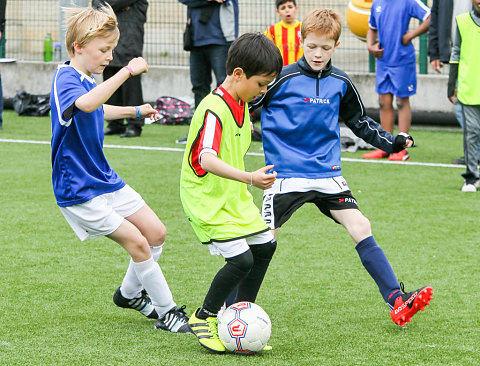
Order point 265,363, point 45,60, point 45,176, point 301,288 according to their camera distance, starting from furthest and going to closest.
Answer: point 45,60 → point 45,176 → point 301,288 → point 265,363

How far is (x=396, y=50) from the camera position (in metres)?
9.59

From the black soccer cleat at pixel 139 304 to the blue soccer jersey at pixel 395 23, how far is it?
578cm

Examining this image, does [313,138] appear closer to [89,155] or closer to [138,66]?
[138,66]

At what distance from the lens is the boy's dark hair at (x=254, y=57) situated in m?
3.96

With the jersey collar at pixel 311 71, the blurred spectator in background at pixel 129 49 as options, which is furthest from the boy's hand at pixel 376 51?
the jersey collar at pixel 311 71

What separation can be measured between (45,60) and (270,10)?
385cm

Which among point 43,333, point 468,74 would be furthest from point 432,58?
point 43,333

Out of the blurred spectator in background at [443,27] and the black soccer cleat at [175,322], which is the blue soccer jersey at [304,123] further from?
the blurred spectator in background at [443,27]

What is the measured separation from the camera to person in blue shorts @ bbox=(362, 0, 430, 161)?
9.53m

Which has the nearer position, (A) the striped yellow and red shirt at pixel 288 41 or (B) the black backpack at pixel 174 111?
(A) the striped yellow and red shirt at pixel 288 41

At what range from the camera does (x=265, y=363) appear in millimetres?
3879

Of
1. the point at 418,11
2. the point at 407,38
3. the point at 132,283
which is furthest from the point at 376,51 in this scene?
the point at 132,283

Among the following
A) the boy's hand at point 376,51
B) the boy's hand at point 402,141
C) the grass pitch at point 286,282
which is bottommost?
the grass pitch at point 286,282

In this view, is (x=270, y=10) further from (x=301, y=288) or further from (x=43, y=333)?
(x=43, y=333)
